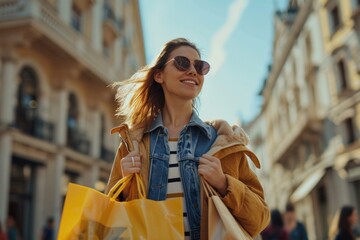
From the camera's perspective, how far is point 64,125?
674 inches

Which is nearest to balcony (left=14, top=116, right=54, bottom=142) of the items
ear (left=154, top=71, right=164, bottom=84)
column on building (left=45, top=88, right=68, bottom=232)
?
column on building (left=45, top=88, right=68, bottom=232)

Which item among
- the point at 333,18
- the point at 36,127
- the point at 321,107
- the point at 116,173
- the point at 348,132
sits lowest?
the point at 116,173

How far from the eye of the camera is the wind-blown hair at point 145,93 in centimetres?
235

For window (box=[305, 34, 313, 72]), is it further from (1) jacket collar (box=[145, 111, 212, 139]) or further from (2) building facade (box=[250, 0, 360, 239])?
(1) jacket collar (box=[145, 111, 212, 139])

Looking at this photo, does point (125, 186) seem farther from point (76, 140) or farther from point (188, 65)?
point (76, 140)

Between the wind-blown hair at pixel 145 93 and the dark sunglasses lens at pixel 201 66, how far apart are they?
0.49 feet

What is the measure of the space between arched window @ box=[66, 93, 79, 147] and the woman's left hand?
17.3m

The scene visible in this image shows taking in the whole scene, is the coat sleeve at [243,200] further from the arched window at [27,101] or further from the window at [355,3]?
the window at [355,3]

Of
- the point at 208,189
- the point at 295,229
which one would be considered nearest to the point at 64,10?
the point at 295,229

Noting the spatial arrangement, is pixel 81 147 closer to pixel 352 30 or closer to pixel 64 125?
pixel 64 125

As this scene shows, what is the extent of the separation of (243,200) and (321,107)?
77.1ft

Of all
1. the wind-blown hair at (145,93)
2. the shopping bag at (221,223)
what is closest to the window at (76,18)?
the wind-blown hair at (145,93)

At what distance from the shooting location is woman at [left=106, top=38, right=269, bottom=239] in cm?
191

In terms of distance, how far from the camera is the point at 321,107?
2394 centimetres
